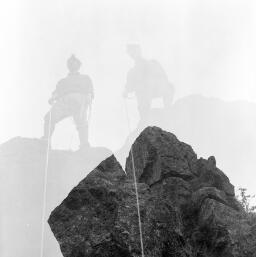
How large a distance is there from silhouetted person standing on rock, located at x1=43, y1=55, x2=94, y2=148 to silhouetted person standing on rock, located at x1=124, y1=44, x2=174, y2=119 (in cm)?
2036

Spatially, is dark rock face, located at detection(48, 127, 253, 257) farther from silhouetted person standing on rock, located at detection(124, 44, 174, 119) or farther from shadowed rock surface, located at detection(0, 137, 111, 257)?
silhouetted person standing on rock, located at detection(124, 44, 174, 119)

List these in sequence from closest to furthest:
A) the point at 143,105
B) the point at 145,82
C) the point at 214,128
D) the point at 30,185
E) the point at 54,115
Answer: the point at 30,185
the point at 54,115
the point at 145,82
the point at 143,105
the point at 214,128

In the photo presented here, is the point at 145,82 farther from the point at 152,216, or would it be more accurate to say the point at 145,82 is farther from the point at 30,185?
the point at 152,216

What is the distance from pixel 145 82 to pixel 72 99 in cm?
2819

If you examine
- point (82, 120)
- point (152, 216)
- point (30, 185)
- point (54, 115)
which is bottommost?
point (152, 216)

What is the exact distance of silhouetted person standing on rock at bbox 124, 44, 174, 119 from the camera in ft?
342

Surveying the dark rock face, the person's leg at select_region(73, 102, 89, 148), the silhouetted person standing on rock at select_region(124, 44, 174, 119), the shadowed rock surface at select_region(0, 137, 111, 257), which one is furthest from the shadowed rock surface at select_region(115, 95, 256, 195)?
the dark rock face

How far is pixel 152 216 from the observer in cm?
1074

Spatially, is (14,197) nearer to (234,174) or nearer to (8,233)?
(8,233)

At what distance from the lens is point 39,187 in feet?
259

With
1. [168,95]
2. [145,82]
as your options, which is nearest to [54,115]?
[145,82]

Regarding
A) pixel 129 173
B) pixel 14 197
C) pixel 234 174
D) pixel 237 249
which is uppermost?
pixel 234 174

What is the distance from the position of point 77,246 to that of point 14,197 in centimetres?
A: 6737

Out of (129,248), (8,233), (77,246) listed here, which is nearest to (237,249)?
(129,248)
